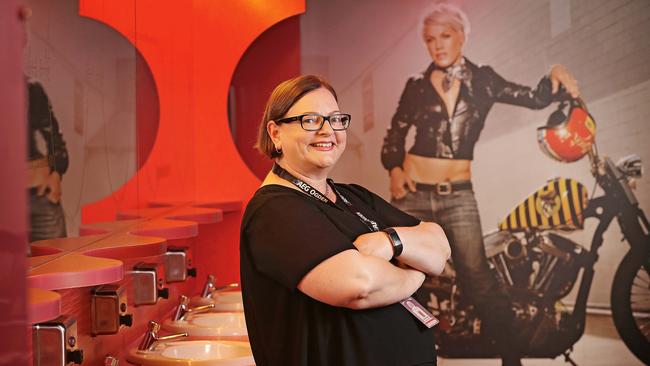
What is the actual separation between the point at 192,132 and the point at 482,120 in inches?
67.8

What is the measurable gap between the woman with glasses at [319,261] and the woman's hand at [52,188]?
1.42 feet

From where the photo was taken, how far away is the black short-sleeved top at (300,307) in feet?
5.81

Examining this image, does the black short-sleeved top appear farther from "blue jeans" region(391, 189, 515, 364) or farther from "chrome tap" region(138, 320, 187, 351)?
"blue jeans" region(391, 189, 515, 364)

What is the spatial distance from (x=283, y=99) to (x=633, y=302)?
367 centimetres

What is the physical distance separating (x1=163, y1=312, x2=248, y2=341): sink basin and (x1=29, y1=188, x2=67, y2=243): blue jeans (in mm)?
1112

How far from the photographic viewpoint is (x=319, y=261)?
174 centimetres

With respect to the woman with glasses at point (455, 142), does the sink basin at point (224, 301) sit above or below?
below

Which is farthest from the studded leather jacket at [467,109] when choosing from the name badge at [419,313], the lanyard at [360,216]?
the name badge at [419,313]

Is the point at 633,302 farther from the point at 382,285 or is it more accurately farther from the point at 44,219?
the point at 44,219

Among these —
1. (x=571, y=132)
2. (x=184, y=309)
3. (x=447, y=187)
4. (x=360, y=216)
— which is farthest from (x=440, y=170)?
(x=360, y=216)

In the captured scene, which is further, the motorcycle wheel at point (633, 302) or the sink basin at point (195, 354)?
the motorcycle wheel at point (633, 302)

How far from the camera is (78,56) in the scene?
2238mm

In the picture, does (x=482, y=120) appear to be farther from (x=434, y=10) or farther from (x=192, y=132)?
(x=192, y=132)

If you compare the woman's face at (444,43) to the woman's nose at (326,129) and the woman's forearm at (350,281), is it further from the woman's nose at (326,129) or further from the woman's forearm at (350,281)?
the woman's forearm at (350,281)
